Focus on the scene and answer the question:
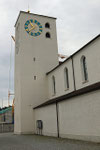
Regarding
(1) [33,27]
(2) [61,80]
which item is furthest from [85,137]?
(1) [33,27]

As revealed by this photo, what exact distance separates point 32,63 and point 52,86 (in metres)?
4.69

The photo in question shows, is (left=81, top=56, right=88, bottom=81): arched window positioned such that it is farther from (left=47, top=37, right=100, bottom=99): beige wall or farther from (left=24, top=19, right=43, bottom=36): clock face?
(left=24, top=19, right=43, bottom=36): clock face

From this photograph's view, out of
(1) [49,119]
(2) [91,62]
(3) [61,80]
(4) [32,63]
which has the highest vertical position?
(4) [32,63]

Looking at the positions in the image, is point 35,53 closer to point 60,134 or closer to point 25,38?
point 25,38

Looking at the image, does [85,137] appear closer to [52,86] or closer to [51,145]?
[51,145]

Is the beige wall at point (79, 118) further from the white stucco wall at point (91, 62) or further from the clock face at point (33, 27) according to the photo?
the clock face at point (33, 27)

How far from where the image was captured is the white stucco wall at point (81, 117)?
13223 mm

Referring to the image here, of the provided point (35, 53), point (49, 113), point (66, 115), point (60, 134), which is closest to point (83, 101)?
point (66, 115)

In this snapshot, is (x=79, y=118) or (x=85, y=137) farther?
(x=79, y=118)

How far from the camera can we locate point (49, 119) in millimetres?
21484

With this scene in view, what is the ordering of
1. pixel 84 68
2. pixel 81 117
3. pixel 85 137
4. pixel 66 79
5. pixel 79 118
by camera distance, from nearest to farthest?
pixel 85 137 → pixel 81 117 → pixel 79 118 → pixel 84 68 → pixel 66 79

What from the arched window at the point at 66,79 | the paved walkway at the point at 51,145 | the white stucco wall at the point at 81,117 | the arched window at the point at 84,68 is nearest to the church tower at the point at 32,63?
the arched window at the point at 66,79

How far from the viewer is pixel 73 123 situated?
1616 cm

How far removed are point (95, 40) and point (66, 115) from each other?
738cm
